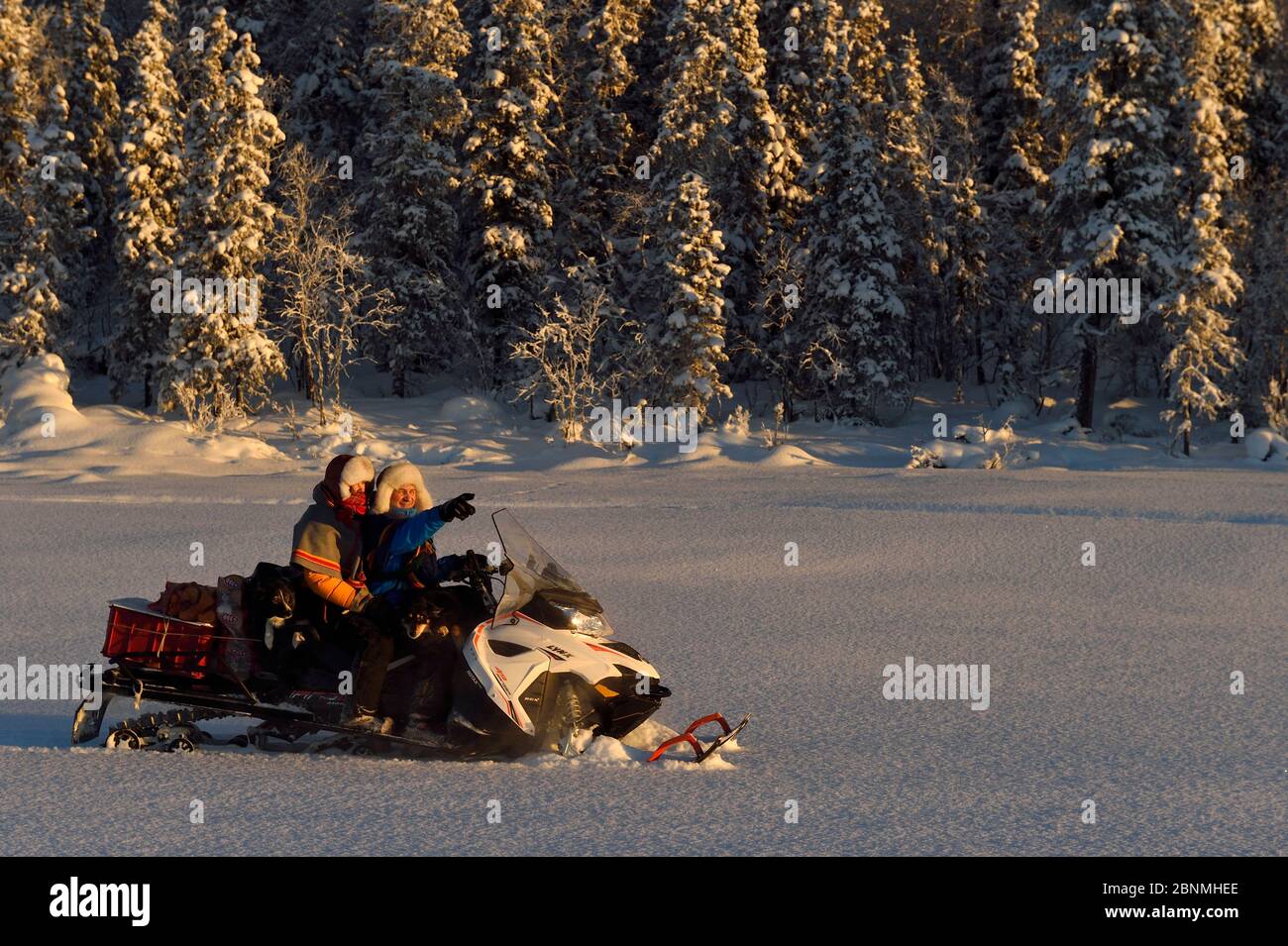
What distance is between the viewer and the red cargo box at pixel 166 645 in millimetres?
6379

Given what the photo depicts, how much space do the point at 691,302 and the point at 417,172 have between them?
34.1ft

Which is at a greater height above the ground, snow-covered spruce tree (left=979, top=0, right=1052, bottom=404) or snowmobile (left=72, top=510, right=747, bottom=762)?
snow-covered spruce tree (left=979, top=0, right=1052, bottom=404)

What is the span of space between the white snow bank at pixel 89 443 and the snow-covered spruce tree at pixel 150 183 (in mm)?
3642

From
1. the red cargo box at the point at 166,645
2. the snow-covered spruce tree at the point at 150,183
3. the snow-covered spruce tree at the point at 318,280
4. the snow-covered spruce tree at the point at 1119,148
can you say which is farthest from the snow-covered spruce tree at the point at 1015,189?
the red cargo box at the point at 166,645

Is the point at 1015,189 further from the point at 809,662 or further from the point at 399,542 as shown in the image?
the point at 399,542

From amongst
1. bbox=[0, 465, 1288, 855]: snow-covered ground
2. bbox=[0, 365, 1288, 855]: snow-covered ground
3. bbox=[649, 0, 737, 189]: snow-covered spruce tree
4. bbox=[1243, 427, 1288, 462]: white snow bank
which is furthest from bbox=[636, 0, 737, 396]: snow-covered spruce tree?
bbox=[0, 465, 1288, 855]: snow-covered ground

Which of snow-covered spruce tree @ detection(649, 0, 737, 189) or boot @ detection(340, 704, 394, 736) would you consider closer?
boot @ detection(340, 704, 394, 736)

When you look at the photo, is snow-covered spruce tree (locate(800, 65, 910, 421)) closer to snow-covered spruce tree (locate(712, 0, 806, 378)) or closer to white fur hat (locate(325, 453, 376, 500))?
snow-covered spruce tree (locate(712, 0, 806, 378))

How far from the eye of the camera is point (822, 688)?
27.3 feet

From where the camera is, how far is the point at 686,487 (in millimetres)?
21984

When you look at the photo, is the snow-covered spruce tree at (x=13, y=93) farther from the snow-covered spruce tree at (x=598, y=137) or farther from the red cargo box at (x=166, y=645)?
the red cargo box at (x=166, y=645)

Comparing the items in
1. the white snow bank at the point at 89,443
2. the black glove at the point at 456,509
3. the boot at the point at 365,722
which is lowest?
the white snow bank at the point at 89,443

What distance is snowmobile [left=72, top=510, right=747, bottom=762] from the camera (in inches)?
248

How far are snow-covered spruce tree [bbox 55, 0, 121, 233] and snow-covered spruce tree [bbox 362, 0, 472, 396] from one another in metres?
10.5
